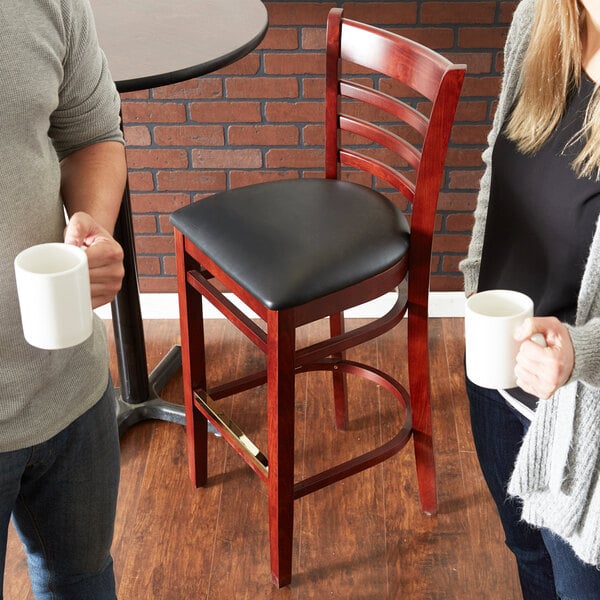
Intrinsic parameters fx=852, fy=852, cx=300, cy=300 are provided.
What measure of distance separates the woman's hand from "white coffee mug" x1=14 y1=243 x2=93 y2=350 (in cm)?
52

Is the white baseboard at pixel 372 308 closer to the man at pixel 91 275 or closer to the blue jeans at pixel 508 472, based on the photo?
the blue jeans at pixel 508 472

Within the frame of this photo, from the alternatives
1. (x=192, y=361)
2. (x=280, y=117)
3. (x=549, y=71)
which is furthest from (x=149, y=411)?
(x=549, y=71)

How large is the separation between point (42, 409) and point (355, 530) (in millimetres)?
1127

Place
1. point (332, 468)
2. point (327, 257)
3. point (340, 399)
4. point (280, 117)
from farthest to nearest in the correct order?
point (280, 117) → point (340, 399) → point (332, 468) → point (327, 257)

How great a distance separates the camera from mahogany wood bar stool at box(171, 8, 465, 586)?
1.59 meters

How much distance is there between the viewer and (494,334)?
1035 millimetres

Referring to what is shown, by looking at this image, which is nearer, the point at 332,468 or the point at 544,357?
the point at 544,357

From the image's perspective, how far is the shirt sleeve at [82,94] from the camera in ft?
3.47

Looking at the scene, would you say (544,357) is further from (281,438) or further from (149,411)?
(149,411)

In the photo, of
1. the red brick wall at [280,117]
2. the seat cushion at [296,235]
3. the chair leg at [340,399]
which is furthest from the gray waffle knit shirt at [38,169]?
the red brick wall at [280,117]

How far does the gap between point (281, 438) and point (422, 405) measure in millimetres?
381

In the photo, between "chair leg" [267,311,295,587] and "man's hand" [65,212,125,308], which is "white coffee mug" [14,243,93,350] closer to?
"man's hand" [65,212,125,308]

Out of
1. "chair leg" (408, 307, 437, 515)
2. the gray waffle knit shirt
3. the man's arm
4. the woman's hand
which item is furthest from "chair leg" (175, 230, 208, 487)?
the woman's hand

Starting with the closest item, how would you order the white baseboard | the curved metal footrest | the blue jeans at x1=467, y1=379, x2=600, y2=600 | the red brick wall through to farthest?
the blue jeans at x1=467, y1=379, x2=600, y2=600
the curved metal footrest
the red brick wall
the white baseboard
